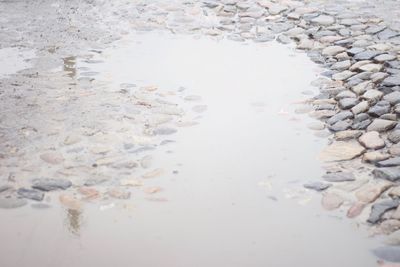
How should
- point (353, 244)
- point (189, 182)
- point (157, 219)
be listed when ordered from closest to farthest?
point (353, 244) < point (157, 219) < point (189, 182)

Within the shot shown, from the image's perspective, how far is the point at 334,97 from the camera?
4.48 meters

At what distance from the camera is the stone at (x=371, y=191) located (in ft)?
10.1

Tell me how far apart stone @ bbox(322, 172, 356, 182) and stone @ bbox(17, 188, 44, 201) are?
202 cm

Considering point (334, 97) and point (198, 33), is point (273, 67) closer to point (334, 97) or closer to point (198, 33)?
point (334, 97)

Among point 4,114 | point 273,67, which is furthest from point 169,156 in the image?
point 273,67

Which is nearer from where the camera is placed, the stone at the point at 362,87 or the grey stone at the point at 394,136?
the grey stone at the point at 394,136

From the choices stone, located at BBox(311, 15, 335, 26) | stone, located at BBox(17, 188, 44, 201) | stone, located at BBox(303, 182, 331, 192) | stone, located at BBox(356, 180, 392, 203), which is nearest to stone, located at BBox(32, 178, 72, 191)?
stone, located at BBox(17, 188, 44, 201)

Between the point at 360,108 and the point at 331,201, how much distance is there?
1.32 m

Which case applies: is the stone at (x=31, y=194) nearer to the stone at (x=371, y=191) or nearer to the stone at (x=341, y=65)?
the stone at (x=371, y=191)

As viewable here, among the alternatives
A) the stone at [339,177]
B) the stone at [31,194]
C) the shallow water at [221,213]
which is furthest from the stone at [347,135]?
the stone at [31,194]

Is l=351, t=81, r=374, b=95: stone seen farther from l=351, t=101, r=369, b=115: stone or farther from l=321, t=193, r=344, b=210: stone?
l=321, t=193, r=344, b=210: stone

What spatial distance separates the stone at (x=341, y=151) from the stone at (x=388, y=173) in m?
0.26

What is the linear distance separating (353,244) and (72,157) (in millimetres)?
2118

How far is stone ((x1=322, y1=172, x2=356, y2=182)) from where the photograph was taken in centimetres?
331
